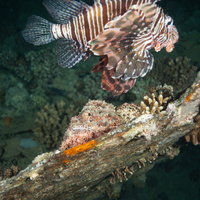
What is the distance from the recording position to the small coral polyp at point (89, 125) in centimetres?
211

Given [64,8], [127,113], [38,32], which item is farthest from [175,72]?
[38,32]

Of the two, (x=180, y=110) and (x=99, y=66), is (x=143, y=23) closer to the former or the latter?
(x=99, y=66)

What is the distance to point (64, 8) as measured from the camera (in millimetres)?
2289

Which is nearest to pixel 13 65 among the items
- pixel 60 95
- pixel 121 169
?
pixel 60 95

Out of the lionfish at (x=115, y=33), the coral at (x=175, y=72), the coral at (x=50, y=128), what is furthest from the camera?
the coral at (x=175, y=72)

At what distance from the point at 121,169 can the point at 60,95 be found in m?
4.52

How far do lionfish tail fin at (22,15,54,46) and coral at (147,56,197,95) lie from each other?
179 inches

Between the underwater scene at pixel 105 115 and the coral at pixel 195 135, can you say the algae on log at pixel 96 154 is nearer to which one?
Answer: the underwater scene at pixel 105 115

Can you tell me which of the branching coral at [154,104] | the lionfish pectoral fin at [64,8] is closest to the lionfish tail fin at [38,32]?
the lionfish pectoral fin at [64,8]

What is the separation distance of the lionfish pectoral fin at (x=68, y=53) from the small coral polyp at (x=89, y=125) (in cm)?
77

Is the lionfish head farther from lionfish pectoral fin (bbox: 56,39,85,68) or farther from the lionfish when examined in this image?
lionfish pectoral fin (bbox: 56,39,85,68)

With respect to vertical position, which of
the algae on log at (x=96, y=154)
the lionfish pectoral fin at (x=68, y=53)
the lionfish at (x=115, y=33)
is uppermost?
the lionfish at (x=115, y=33)

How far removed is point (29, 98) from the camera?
619 centimetres

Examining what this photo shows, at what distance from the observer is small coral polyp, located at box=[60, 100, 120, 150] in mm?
2109
